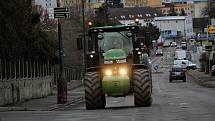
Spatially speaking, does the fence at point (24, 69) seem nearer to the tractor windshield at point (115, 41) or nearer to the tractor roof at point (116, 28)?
the tractor windshield at point (115, 41)

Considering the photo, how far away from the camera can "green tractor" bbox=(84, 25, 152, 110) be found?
2631cm

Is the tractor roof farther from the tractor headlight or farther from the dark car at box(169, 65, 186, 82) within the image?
the dark car at box(169, 65, 186, 82)

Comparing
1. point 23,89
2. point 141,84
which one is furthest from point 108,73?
point 23,89

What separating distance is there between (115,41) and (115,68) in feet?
5.77

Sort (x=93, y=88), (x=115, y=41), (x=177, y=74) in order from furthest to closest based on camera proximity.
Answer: (x=177, y=74) < (x=115, y=41) < (x=93, y=88)

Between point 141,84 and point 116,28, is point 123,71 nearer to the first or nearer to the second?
point 141,84

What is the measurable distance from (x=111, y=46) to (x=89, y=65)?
4.17 ft

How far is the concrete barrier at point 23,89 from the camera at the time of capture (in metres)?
36.2

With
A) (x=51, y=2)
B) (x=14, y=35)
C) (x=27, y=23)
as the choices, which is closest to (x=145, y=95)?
(x=14, y=35)

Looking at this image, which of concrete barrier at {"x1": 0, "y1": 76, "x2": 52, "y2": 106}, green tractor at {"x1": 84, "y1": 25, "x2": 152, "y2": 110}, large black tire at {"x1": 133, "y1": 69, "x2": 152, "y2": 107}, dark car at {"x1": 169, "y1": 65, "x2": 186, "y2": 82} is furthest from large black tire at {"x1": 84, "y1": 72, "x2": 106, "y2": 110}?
A: dark car at {"x1": 169, "y1": 65, "x2": 186, "y2": 82}

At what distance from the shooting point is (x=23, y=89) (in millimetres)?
41125

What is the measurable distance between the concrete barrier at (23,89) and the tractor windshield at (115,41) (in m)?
9.35

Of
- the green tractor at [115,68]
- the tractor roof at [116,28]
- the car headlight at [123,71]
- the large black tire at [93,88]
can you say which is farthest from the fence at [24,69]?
the car headlight at [123,71]

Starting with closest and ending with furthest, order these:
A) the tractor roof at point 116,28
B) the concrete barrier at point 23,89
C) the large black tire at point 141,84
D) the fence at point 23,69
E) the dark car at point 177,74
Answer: the large black tire at point 141,84, the tractor roof at point 116,28, the concrete barrier at point 23,89, the fence at point 23,69, the dark car at point 177,74
